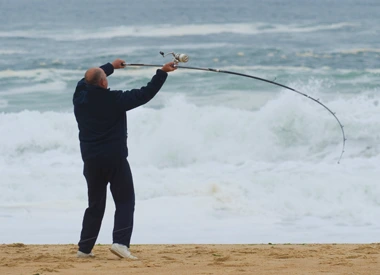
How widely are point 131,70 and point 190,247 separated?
1541 cm

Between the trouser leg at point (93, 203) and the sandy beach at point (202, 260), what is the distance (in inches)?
5.6

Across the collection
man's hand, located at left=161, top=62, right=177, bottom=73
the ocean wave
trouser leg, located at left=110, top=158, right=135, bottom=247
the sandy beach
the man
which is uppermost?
the ocean wave

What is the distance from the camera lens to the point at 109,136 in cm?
556

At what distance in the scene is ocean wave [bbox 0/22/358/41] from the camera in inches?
1261

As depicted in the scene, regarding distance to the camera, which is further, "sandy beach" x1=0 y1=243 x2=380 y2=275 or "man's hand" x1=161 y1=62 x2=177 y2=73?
"man's hand" x1=161 y1=62 x2=177 y2=73

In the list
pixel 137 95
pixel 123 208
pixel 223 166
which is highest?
pixel 223 166

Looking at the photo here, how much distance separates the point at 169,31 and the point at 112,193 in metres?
29.0

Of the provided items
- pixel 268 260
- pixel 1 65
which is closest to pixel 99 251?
pixel 268 260

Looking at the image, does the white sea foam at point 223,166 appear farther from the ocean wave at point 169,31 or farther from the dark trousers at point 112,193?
the ocean wave at point 169,31

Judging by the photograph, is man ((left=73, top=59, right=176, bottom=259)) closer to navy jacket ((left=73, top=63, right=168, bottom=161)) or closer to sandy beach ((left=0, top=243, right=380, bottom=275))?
navy jacket ((left=73, top=63, right=168, bottom=161))

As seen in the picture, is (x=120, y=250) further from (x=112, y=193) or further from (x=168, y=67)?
(x=168, y=67)

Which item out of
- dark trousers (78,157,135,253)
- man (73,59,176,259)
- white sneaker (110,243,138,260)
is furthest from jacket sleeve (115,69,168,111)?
white sneaker (110,243,138,260)

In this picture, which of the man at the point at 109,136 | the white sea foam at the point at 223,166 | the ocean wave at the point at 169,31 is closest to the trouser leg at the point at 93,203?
the man at the point at 109,136

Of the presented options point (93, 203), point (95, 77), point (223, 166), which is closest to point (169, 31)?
point (223, 166)
